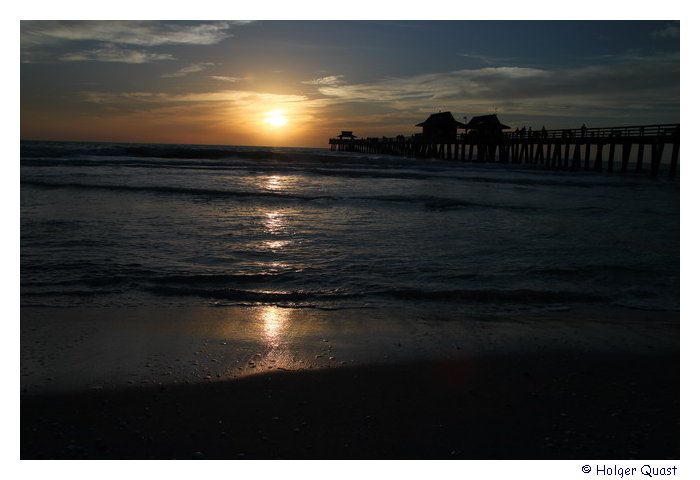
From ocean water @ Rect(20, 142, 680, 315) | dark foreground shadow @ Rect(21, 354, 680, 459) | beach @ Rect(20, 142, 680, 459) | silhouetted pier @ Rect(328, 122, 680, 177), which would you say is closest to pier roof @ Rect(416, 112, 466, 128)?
silhouetted pier @ Rect(328, 122, 680, 177)

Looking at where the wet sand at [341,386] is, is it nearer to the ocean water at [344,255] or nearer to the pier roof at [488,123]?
the ocean water at [344,255]

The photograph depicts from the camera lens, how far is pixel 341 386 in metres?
3.54

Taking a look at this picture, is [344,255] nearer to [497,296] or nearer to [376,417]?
[497,296]

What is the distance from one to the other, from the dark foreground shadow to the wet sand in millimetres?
11

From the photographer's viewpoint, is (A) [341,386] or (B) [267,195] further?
(B) [267,195]

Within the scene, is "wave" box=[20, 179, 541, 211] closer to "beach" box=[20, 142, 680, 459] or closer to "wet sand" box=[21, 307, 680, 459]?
"beach" box=[20, 142, 680, 459]

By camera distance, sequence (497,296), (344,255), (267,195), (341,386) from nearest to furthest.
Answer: (341,386) → (497,296) → (344,255) → (267,195)

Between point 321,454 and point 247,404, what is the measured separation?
70 cm

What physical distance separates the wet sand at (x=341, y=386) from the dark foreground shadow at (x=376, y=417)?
11 millimetres

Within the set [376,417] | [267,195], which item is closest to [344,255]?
[376,417]

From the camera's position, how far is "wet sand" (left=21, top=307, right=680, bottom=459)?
289cm

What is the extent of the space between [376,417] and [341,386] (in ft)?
1.53
